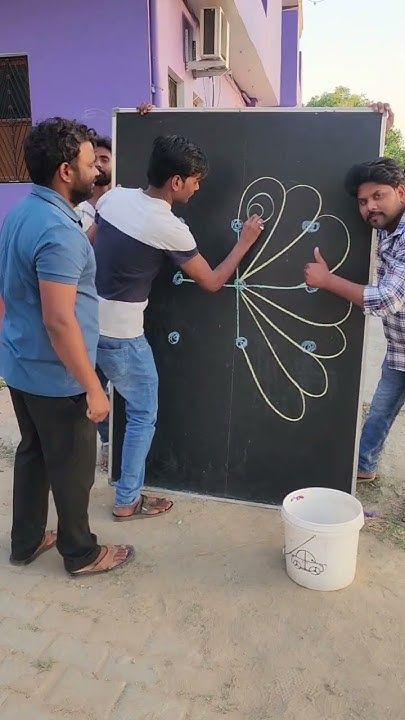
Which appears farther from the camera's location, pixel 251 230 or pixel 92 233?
pixel 92 233

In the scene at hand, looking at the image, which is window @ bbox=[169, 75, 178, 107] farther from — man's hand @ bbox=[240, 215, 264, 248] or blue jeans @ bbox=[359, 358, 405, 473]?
blue jeans @ bbox=[359, 358, 405, 473]

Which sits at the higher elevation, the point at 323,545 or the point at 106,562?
the point at 323,545

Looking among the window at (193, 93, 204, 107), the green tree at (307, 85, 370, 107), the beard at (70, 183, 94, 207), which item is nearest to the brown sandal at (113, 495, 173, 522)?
the beard at (70, 183, 94, 207)

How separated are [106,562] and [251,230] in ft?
5.31

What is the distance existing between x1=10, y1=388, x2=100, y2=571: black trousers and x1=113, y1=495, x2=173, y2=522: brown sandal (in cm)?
39

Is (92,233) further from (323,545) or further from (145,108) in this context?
(323,545)

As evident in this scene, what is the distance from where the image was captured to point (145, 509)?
2.96 metres

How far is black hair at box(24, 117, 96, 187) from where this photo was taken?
2002mm

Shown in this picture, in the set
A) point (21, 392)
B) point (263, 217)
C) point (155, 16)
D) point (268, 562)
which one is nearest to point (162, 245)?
point (263, 217)

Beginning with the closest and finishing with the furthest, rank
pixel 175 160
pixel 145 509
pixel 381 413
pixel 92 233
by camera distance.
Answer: pixel 175 160 → pixel 92 233 → pixel 145 509 → pixel 381 413

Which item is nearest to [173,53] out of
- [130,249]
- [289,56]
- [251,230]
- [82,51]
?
[82,51]

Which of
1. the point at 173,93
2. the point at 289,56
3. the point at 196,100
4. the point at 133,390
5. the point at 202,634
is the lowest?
the point at 202,634

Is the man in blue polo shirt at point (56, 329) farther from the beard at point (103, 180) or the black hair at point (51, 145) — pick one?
the beard at point (103, 180)

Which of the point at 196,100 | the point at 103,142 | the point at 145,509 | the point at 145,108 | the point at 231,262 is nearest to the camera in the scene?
the point at 231,262
